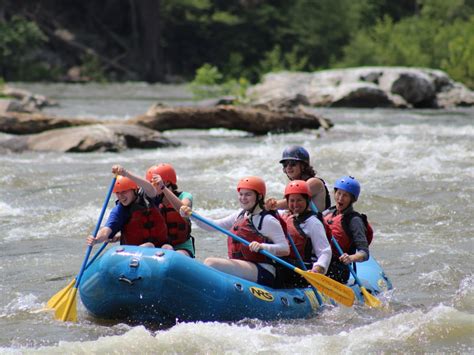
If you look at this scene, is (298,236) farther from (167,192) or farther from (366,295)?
(167,192)

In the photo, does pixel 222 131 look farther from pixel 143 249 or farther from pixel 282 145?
pixel 143 249

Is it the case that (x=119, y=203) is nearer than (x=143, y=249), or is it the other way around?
(x=143, y=249)

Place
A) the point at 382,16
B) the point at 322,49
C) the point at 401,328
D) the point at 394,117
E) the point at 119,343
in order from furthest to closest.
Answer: the point at 382,16 → the point at 322,49 → the point at 394,117 → the point at 401,328 → the point at 119,343

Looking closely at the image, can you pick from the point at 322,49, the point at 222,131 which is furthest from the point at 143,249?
the point at 322,49

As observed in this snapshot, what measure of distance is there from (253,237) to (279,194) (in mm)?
5077

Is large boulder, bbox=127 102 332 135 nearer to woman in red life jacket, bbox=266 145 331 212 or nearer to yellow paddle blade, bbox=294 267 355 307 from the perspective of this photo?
woman in red life jacket, bbox=266 145 331 212

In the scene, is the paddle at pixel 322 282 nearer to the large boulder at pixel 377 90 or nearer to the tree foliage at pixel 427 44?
the large boulder at pixel 377 90

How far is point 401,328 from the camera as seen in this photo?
19.6 ft

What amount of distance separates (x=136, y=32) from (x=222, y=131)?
20.3 meters

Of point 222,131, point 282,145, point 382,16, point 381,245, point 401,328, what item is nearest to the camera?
point 401,328

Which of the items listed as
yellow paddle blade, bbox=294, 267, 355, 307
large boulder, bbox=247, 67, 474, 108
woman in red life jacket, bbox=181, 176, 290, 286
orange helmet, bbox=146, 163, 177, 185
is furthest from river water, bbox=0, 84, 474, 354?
large boulder, bbox=247, 67, 474, 108

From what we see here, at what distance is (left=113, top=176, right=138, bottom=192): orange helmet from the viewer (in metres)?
6.29

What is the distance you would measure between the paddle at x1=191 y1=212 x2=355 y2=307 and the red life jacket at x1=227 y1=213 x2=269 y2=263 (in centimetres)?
7

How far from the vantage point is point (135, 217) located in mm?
6324
